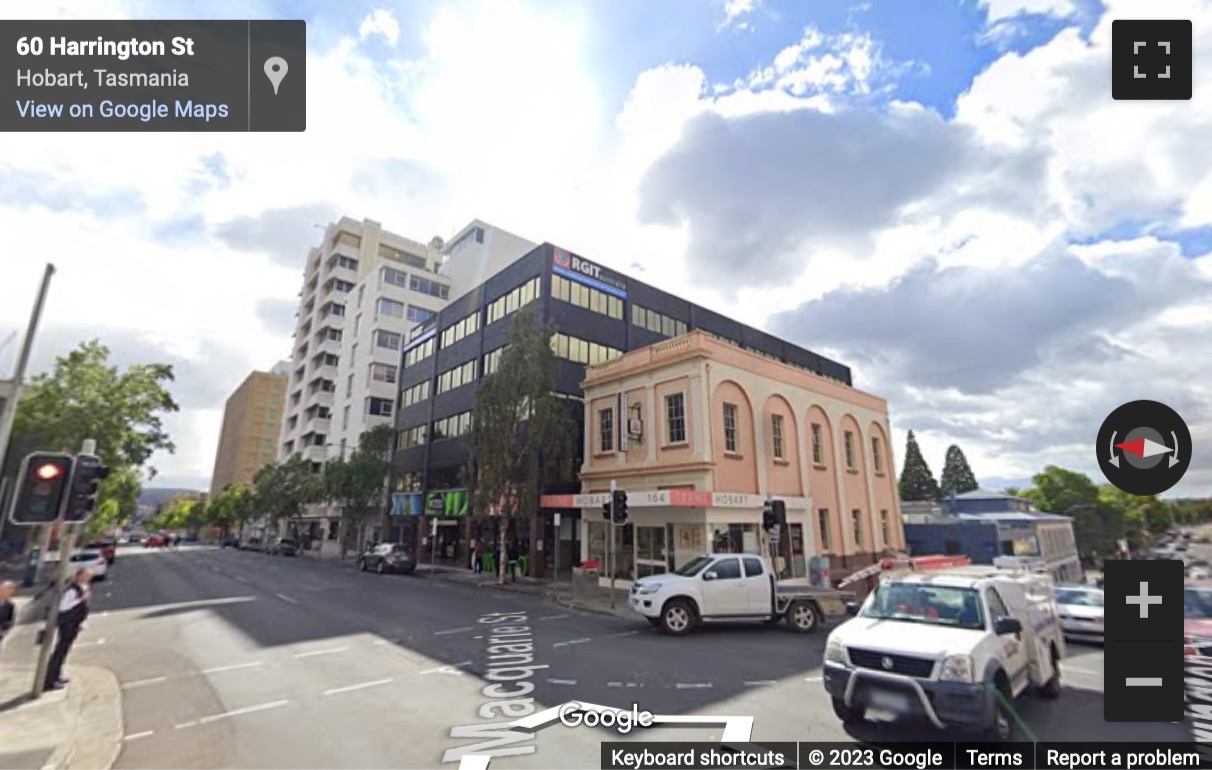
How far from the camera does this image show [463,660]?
9.79 m

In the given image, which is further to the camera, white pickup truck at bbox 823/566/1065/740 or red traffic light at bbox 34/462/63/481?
red traffic light at bbox 34/462/63/481

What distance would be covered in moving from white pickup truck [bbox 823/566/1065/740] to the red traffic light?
10808 mm

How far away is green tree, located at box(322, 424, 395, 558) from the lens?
125 feet

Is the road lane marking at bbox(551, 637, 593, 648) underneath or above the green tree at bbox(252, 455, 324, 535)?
underneath

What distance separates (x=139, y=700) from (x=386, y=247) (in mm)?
65695

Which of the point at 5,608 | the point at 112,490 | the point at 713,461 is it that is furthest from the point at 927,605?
the point at 112,490

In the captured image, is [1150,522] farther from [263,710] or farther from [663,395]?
[263,710]

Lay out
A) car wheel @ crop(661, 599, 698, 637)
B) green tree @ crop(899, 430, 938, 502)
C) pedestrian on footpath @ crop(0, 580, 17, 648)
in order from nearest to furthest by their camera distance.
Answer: pedestrian on footpath @ crop(0, 580, 17, 648)
car wheel @ crop(661, 599, 698, 637)
green tree @ crop(899, 430, 938, 502)

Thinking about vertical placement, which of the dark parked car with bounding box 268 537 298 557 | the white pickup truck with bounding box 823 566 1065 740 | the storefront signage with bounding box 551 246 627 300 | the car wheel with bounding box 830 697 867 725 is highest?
the storefront signage with bounding box 551 246 627 300

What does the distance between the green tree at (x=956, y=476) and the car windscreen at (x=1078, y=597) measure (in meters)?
68.7

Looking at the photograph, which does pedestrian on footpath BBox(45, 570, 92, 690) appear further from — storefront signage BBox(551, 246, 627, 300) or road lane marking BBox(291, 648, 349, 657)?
storefront signage BBox(551, 246, 627, 300)

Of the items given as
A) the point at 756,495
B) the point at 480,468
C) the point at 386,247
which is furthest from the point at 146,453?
the point at 386,247

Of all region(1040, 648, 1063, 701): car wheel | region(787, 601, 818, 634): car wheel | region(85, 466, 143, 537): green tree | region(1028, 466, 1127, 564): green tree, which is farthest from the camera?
region(1028, 466, 1127, 564): green tree
